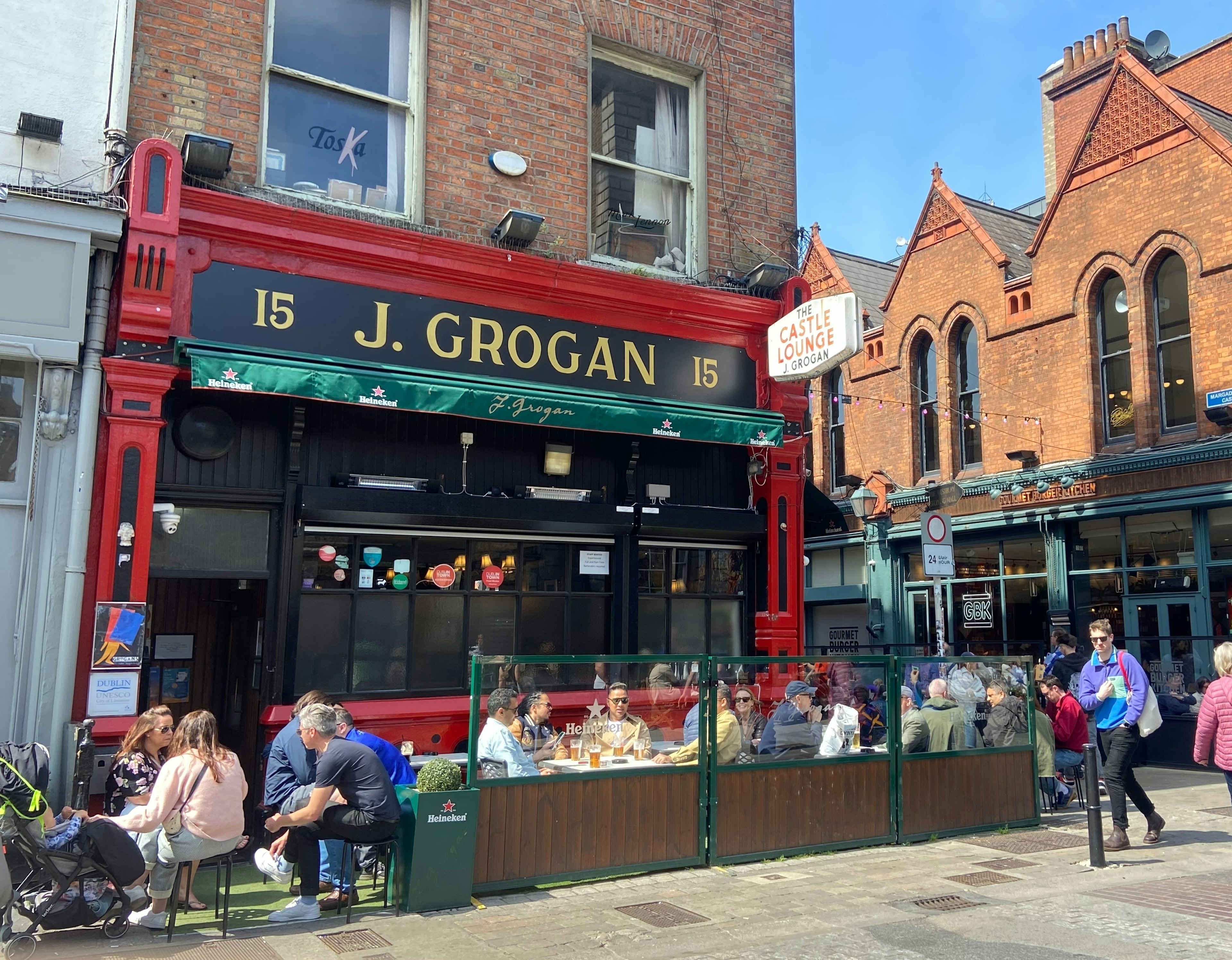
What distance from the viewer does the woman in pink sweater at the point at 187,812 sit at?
6195 millimetres

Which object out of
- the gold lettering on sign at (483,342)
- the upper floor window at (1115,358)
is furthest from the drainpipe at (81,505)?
the upper floor window at (1115,358)

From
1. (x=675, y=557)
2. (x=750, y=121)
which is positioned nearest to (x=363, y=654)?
(x=675, y=557)

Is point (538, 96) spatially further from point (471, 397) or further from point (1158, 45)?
point (1158, 45)

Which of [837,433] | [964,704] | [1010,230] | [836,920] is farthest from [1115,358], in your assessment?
[836,920]

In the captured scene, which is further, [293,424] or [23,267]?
[293,424]

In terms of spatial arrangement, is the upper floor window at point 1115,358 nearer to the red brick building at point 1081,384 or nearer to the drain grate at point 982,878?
the red brick building at point 1081,384

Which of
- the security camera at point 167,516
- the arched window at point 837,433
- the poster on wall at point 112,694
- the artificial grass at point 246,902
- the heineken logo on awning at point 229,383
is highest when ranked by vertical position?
the arched window at point 837,433

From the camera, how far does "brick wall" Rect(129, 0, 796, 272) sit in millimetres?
9000

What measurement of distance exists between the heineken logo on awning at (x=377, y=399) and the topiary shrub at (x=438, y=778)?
3.15m

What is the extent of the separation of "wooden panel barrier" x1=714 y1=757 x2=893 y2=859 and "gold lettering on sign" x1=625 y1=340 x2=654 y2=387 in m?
4.00

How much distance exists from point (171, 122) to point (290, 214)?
1199 mm

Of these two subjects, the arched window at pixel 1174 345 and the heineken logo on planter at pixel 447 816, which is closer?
the heineken logo on planter at pixel 447 816

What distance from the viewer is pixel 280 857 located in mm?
6777

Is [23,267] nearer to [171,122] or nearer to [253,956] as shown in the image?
[171,122]
